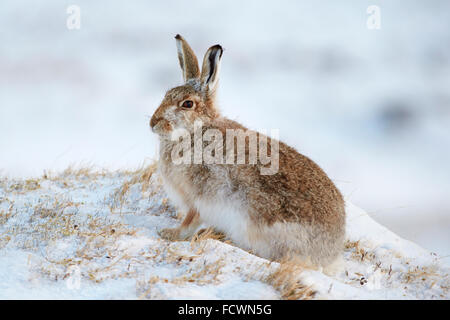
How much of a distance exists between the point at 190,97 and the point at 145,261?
2.28 meters

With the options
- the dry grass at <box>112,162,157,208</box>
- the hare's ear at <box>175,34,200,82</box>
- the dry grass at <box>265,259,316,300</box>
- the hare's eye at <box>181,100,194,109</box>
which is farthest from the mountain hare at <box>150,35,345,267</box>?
the dry grass at <box>112,162,157,208</box>

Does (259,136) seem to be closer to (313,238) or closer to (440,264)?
(313,238)

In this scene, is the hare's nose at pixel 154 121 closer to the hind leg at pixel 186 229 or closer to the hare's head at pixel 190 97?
the hare's head at pixel 190 97

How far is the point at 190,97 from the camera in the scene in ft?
21.2

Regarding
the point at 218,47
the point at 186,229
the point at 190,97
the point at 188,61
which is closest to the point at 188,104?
the point at 190,97

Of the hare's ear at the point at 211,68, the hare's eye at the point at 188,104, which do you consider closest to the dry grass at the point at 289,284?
the hare's eye at the point at 188,104

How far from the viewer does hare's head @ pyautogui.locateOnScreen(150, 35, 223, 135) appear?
634 centimetres

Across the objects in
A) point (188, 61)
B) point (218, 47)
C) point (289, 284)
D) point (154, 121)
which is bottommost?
point (289, 284)

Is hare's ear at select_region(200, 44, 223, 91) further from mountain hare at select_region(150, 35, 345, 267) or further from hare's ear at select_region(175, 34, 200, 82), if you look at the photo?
hare's ear at select_region(175, 34, 200, 82)

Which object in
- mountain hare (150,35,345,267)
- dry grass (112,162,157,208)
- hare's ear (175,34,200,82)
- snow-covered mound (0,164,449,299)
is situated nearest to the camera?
snow-covered mound (0,164,449,299)

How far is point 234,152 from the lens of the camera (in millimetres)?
6137

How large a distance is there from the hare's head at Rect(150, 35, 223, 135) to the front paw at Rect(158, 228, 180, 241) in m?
1.24

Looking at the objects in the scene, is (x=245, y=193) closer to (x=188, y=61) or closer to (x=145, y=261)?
(x=145, y=261)

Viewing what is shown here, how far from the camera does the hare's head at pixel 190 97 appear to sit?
634cm
